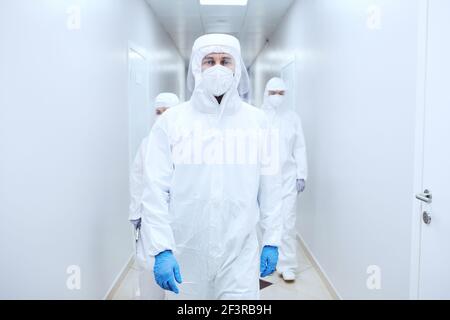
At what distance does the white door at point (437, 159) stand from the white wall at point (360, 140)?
113 mm

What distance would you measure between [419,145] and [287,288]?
5.49 feet

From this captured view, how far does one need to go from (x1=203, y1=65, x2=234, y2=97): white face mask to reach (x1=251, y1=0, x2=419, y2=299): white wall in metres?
0.73

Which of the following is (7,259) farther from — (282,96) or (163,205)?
(282,96)

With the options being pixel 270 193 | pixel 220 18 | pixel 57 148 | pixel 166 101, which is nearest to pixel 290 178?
pixel 166 101

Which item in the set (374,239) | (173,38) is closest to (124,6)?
(374,239)

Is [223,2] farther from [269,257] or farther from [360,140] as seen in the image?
[269,257]

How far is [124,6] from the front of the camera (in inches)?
125

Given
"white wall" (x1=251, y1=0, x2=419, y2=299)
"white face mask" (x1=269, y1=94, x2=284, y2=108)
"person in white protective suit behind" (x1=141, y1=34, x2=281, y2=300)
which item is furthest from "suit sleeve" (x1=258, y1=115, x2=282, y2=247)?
"white face mask" (x1=269, y1=94, x2=284, y2=108)

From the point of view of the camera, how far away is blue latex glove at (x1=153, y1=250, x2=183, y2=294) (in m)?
→ 1.45

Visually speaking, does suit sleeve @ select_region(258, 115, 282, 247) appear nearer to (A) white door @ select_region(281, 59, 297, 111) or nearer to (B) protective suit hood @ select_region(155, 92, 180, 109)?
(B) protective suit hood @ select_region(155, 92, 180, 109)

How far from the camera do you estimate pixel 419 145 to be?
150 centimetres

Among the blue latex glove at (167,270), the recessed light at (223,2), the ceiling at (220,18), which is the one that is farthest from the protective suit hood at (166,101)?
the recessed light at (223,2)
